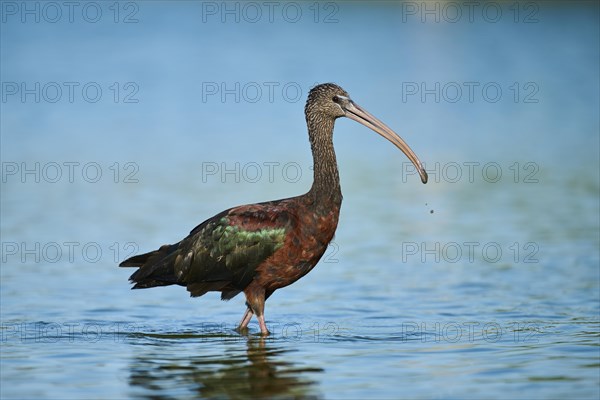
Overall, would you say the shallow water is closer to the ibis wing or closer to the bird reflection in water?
the bird reflection in water

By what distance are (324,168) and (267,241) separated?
38.2 inches

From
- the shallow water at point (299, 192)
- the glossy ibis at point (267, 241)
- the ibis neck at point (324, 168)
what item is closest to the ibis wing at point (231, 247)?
the glossy ibis at point (267, 241)

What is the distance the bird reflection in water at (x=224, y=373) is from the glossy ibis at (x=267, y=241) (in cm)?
66

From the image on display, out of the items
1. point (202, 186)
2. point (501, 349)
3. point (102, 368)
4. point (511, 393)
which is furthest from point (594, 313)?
point (202, 186)

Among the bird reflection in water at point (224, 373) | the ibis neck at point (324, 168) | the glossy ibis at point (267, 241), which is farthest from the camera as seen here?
the ibis neck at point (324, 168)

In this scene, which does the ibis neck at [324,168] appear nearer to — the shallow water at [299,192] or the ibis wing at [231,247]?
the ibis wing at [231,247]

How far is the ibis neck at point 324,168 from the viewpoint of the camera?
1144 cm

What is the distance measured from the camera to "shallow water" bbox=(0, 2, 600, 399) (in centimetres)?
1005

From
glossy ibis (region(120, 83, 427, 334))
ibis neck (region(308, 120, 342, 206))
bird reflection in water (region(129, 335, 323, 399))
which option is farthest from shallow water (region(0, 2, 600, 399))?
ibis neck (region(308, 120, 342, 206))

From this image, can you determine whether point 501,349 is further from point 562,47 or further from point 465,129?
point 562,47

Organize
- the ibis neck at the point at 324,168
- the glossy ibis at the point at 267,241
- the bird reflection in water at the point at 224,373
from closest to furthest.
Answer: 1. the bird reflection in water at the point at 224,373
2. the glossy ibis at the point at 267,241
3. the ibis neck at the point at 324,168

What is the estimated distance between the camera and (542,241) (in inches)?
650

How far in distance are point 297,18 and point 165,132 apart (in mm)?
20659

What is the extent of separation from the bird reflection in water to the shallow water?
33 millimetres
